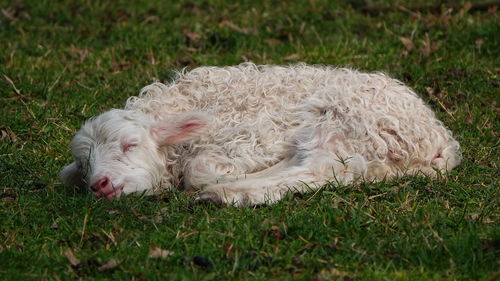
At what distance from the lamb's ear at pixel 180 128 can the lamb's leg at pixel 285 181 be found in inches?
20.4

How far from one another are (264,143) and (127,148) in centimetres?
98

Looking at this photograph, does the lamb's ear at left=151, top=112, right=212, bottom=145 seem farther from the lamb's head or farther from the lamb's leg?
the lamb's leg

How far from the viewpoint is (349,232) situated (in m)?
5.36

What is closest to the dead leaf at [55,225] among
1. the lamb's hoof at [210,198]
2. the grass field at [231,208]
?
the grass field at [231,208]

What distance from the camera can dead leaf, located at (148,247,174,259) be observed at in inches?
199

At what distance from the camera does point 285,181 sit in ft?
20.6

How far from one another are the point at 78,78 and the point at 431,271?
550 centimetres

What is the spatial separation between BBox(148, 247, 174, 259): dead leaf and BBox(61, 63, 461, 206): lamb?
40.4 inches

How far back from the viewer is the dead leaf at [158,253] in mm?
5055

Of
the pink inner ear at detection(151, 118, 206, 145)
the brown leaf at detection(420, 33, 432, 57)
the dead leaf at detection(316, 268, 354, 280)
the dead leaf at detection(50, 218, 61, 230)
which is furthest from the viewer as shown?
the brown leaf at detection(420, 33, 432, 57)

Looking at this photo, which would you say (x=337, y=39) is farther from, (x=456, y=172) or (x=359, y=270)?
(x=359, y=270)

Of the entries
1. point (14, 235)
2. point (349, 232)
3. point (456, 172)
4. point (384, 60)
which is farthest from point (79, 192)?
point (384, 60)

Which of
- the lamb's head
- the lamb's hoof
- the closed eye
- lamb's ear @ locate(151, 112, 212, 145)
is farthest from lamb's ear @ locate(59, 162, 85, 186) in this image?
the lamb's hoof

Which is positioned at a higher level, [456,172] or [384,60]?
[456,172]
